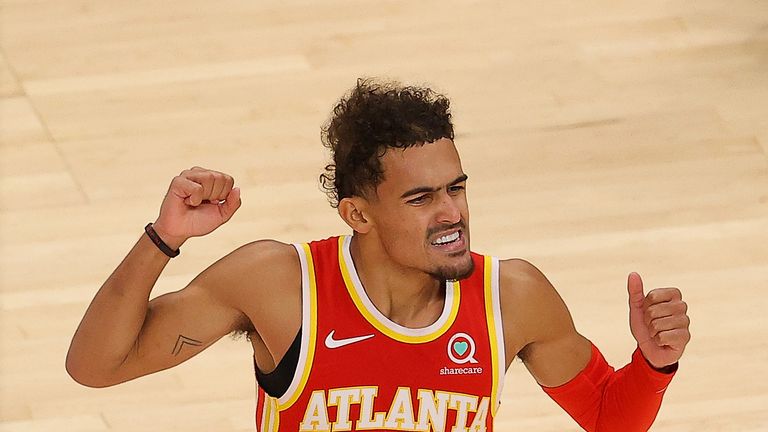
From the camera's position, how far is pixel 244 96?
555 centimetres

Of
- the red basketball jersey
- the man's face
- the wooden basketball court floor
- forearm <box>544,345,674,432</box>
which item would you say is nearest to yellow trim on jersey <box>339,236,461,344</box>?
the red basketball jersey

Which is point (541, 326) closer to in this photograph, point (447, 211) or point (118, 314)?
point (447, 211)

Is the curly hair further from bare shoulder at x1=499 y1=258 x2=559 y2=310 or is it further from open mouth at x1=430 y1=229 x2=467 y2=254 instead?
bare shoulder at x1=499 y1=258 x2=559 y2=310

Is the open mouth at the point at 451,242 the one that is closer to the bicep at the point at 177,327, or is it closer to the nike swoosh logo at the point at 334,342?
the nike swoosh logo at the point at 334,342

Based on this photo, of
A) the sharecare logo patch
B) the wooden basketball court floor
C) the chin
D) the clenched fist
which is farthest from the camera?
the wooden basketball court floor

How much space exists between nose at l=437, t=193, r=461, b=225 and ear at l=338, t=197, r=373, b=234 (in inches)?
5.8

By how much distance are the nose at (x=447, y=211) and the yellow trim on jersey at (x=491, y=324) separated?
0.21 meters

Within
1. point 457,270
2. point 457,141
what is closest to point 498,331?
point 457,270

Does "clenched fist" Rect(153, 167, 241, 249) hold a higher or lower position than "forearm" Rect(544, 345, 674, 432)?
higher

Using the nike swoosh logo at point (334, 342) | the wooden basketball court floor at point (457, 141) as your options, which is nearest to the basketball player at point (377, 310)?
the nike swoosh logo at point (334, 342)

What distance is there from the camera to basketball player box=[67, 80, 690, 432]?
2797 millimetres

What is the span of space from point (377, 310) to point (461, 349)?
16cm

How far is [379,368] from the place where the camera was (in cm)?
292

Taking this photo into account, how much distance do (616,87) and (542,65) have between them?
0.27 m
